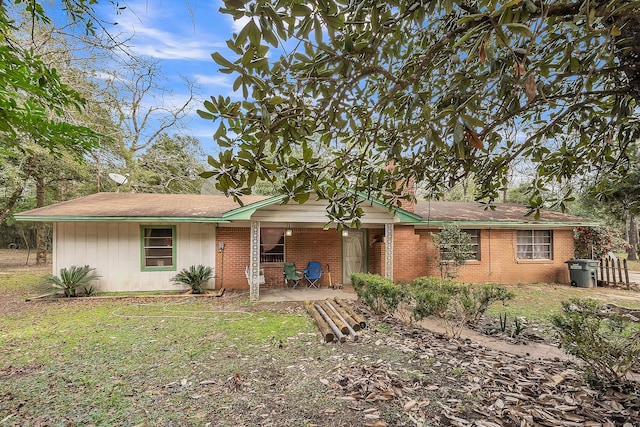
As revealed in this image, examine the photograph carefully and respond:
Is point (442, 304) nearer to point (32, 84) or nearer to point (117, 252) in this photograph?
point (32, 84)

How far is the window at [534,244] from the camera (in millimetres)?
12961

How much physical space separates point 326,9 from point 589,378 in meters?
4.37

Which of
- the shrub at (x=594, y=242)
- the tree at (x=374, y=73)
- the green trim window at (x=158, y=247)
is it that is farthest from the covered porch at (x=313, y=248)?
the shrub at (x=594, y=242)

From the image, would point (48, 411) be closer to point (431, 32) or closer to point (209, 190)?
point (431, 32)

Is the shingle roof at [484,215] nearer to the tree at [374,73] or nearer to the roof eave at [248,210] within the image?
the roof eave at [248,210]

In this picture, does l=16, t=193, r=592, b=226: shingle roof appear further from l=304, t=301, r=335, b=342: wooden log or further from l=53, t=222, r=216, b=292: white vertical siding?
l=304, t=301, r=335, b=342: wooden log

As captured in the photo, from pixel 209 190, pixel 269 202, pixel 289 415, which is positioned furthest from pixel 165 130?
pixel 289 415

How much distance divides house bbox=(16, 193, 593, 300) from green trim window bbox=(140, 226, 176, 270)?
0.10 ft

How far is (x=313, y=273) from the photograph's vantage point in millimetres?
11594

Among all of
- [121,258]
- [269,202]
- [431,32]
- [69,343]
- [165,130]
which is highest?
[165,130]

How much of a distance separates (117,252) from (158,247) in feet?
4.05

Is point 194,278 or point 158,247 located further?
point 158,247

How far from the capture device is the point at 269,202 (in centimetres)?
887

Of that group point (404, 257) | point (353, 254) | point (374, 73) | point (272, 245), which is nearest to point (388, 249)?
point (404, 257)
